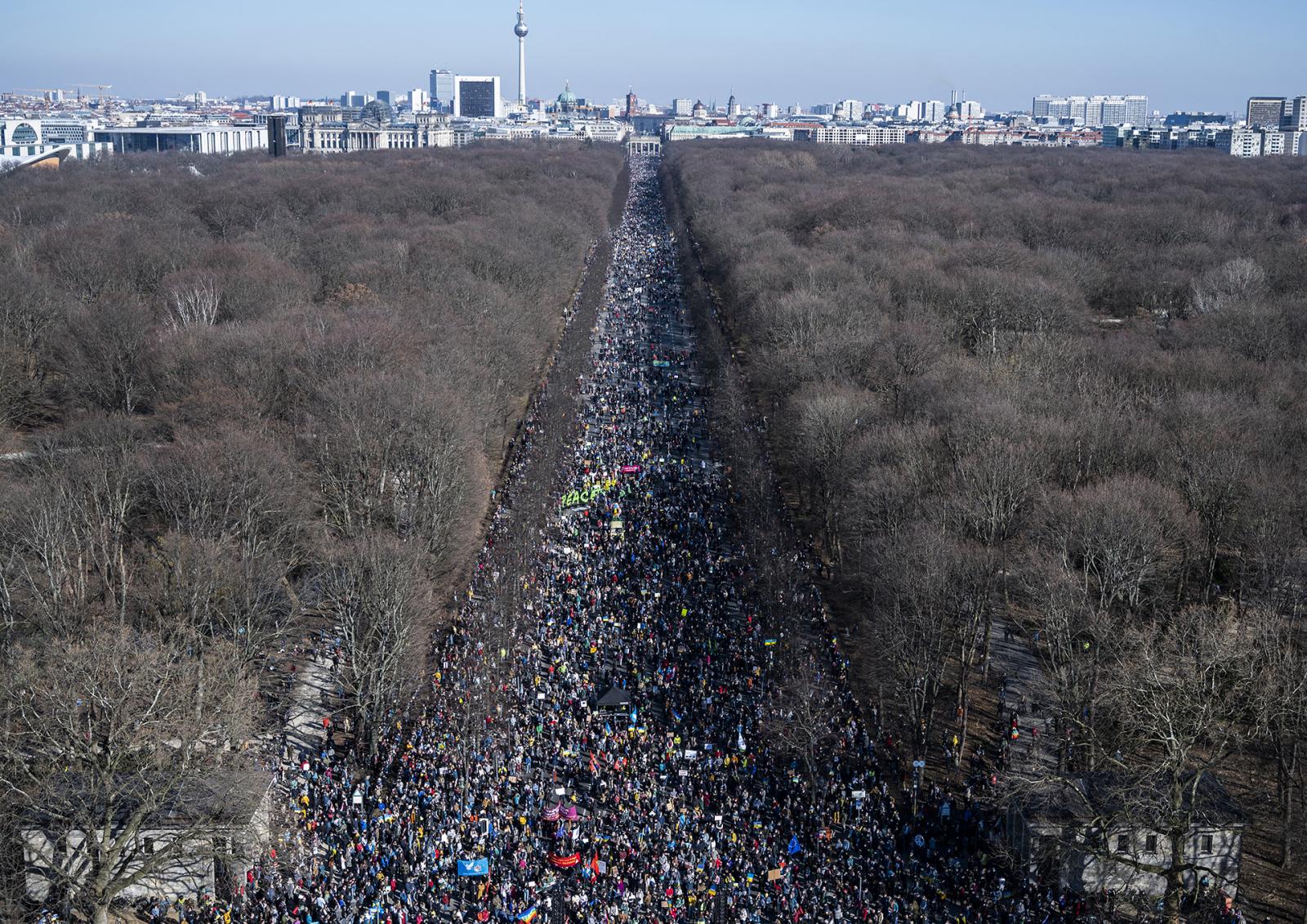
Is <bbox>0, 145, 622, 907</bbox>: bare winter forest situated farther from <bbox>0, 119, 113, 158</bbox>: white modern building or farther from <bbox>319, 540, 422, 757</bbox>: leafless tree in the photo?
<bbox>0, 119, 113, 158</bbox>: white modern building

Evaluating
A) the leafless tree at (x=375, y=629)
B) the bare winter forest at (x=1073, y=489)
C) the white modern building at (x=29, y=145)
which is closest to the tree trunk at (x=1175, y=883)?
the bare winter forest at (x=1073, y=489)

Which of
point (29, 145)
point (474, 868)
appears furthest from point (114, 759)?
point (29, 145)

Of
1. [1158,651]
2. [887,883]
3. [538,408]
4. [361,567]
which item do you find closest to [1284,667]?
[1158,651]

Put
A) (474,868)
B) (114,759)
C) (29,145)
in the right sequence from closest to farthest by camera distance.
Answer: (114,759)
(474,868)
(29,145)

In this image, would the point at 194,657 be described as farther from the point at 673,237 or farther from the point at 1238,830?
the point at 673,237

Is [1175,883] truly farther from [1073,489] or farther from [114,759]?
[114,759]

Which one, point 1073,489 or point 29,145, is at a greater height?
point 29,145

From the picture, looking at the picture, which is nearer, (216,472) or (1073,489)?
(216,472)

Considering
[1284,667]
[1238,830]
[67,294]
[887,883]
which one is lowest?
[887,883]

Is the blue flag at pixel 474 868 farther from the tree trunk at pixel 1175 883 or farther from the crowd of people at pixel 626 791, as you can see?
the tree trunk at pixel 1175 883
